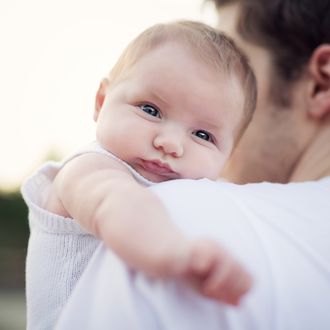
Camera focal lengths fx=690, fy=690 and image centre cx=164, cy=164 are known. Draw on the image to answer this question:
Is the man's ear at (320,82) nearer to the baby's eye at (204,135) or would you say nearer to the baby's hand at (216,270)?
→ the baby's eye at (204,135)

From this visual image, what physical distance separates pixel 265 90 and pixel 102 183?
56.3 inches

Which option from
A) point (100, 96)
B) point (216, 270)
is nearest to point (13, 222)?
point (100, 96)

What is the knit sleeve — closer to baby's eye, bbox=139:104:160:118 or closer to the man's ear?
baby's eye, bbox=139:104:160:118

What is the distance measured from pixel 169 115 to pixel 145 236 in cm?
55

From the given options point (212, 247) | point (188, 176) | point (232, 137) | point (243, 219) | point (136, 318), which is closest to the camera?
point (212, 247)

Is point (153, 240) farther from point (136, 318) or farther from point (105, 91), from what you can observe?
point (105, 91)

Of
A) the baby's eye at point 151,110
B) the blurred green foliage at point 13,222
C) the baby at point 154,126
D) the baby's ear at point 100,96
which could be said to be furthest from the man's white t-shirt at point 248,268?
the blurred green foliage at point 13,222

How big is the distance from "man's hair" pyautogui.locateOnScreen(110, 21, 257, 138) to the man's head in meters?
0.72

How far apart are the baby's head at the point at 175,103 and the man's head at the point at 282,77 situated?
0.78 metres

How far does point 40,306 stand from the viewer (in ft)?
5.51

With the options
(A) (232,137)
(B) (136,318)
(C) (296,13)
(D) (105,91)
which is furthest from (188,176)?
(C) (296,13)

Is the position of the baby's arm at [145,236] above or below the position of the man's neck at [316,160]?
above

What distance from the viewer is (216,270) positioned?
1.04 meters

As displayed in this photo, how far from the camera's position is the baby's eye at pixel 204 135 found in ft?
5.57
